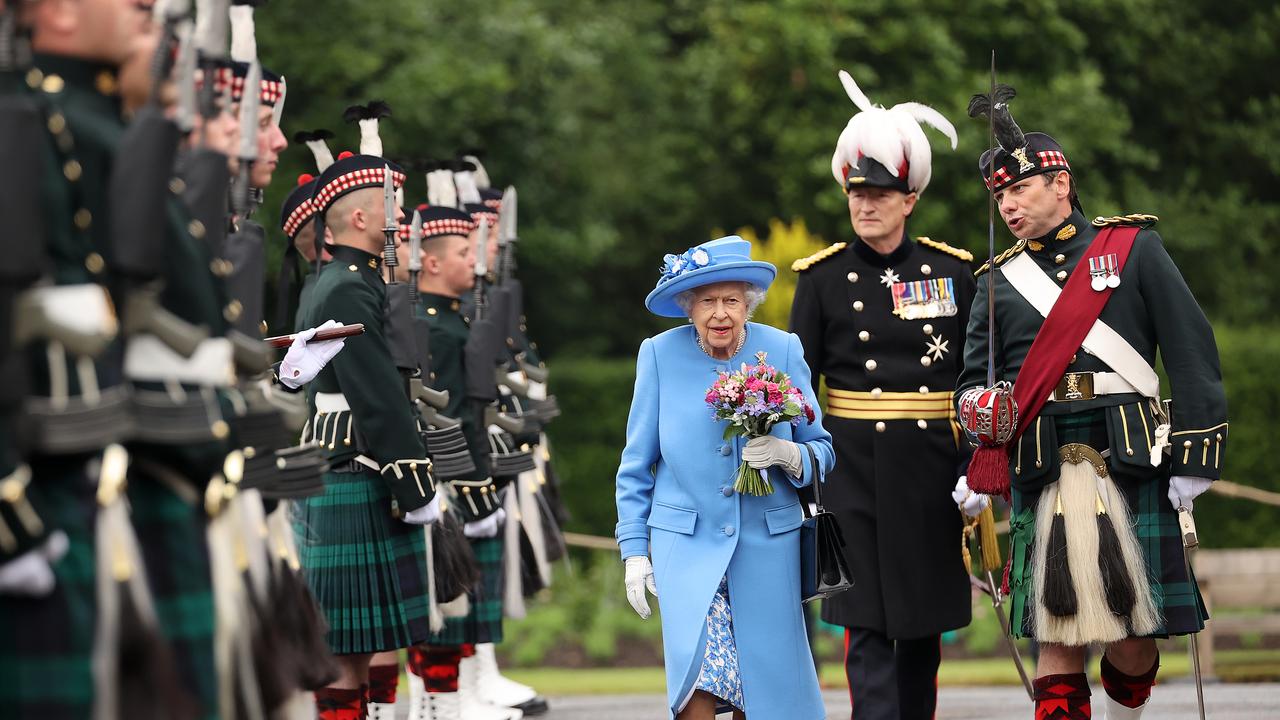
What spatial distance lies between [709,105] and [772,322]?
8.89 metres

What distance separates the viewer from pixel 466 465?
25.9 ft

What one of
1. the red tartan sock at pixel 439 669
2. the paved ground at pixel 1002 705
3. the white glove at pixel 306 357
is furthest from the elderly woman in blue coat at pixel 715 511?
the paved ground at pixel 1002 705

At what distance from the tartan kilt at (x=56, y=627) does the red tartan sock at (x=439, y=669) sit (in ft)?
16.7

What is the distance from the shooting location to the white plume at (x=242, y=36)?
5.11 m

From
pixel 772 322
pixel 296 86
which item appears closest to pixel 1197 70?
pixel 772 322

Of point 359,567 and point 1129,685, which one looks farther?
point 359,567

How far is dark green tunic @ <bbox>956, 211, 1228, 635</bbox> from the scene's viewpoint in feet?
20.9

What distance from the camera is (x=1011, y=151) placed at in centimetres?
684

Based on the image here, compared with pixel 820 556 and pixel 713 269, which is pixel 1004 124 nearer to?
pixel 713 269

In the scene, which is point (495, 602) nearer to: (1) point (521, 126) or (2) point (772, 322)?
(2) point (772, 322)

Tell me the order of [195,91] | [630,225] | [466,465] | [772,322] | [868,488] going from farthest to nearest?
[630,225] < [772,322] < [466,465] < [868,488] < [195,91]

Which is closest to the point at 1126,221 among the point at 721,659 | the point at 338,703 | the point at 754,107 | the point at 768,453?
the point at 768,453

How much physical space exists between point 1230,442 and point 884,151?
906 centimetres

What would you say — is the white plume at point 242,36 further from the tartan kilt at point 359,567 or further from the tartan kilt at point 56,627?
the tartan kilt at point 359,567
